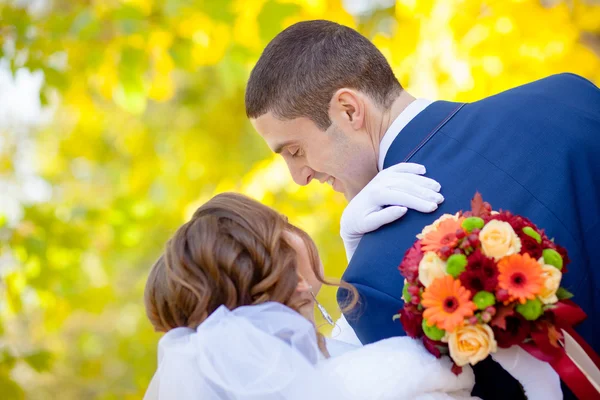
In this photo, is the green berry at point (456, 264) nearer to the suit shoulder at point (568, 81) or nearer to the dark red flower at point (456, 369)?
the dark red flower at point (456, 369)

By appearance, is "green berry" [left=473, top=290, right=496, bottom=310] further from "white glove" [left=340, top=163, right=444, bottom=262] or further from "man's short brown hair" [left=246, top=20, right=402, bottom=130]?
"man's short brown hair" [left=246, top=20, right=402, bottom=130]

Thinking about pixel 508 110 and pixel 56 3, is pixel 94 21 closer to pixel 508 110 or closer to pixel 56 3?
pixel 56 3

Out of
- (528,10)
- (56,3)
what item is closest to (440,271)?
(528,10)

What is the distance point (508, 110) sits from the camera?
2477 mm

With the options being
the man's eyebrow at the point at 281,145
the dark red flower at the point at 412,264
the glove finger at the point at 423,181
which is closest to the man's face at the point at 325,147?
the man's eyebrow at the point at 281,145

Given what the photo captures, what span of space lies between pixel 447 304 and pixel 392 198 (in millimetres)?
530

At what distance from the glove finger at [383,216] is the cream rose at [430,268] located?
379 millimetres

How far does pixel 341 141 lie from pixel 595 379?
4.38ft

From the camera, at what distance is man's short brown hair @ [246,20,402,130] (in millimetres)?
2885

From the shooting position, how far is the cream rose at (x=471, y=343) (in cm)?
183

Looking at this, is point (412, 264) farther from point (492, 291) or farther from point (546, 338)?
point (546, 338)

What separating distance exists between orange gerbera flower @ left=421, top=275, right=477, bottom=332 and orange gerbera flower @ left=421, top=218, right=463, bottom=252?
9 cm

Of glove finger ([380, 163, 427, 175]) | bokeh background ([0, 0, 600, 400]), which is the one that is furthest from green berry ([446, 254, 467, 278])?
bokeh background ([0, 0, 600, 400])

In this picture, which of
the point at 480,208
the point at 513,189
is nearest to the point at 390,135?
the point at 513,189
